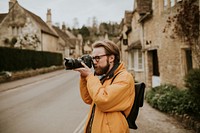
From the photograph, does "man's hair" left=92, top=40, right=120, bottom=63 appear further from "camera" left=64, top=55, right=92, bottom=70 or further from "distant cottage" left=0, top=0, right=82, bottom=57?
"distant cottage" left=0, top=0, right=82, bottom=57

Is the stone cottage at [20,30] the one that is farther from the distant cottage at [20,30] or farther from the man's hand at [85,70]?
the man's hand at [85,70]

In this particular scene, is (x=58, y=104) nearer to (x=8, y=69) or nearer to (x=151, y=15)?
(x=151, y=15)

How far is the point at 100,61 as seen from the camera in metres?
2.46

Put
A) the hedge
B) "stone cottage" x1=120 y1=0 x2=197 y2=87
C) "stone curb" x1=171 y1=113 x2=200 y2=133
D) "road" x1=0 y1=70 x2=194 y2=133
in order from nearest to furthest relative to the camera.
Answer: "stone curb" x1=171 y1=113 x2=200 y2=133
"road" x1=0 y1=70 x2=194 y2=133
"stone cottage" x1=120 y1=0 x2=197 y2=87
the hedge

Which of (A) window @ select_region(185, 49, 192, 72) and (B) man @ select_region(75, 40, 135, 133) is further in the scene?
(A) window @ select_region(185, 49, 192, 72)

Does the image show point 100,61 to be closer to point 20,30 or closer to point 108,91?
point 108,91

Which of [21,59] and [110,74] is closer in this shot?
[110,74]

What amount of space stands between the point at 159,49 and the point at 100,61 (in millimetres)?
10523

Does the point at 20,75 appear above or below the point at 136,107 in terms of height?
below

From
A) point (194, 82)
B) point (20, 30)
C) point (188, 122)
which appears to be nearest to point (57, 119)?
point (188, 122)

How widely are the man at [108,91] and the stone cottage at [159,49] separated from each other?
718 cm

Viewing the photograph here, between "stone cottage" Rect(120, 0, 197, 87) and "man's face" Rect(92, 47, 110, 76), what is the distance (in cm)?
721

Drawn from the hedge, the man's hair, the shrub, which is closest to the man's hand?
the man's hair

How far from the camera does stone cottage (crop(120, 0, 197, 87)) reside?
9.78 m
